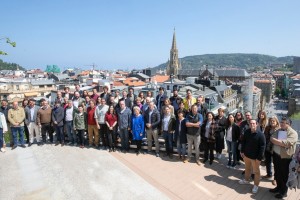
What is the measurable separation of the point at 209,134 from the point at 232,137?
67 cm

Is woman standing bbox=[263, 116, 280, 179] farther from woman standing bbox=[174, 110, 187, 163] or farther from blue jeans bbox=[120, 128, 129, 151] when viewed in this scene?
blue jeans bbox=[120, 128, 129, 151]

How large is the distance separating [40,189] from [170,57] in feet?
317

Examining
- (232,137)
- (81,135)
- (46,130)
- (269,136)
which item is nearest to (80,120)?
(81,135)

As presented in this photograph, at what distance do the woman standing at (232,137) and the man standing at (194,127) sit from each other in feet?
2.67

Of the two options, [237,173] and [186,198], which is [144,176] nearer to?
[186,198]

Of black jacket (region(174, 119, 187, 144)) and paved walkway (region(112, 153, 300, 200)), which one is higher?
black jacket (region(174, 119, 187, 144))

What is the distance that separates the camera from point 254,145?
6039 millimetres

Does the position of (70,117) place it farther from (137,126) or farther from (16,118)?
(137,126)

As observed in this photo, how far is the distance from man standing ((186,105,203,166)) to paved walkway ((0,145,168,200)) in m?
2.01

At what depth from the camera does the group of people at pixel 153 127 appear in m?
6.42

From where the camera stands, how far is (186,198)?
579 cm

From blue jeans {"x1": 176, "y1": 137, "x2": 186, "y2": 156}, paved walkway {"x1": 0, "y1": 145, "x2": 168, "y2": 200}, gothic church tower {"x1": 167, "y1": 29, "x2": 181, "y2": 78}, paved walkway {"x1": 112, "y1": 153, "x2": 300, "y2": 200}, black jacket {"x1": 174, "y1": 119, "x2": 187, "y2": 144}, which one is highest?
gothic church tower {"x1": 167, "y1": 29, "x2": 181, "y2": 78}

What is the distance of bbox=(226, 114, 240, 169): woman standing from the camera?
279 inches

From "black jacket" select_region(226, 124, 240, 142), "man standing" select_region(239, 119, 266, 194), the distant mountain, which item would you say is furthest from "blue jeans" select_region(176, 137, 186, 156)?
the distant mountain
